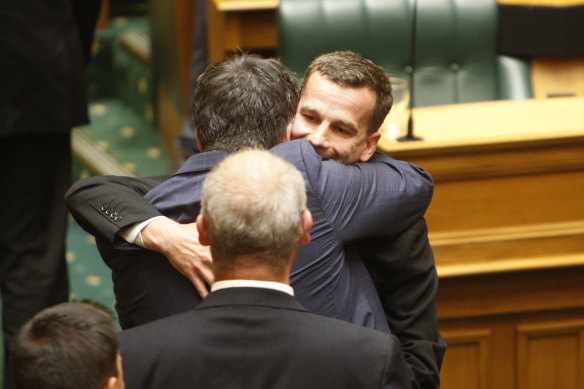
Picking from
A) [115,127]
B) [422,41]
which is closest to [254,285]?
[422,41]

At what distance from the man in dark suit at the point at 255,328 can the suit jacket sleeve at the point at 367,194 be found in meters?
0.23

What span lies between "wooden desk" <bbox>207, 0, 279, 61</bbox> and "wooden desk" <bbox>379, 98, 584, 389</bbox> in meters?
1.57

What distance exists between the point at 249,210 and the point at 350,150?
60 cm

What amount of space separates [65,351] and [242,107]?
62 cm

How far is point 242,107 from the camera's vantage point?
1.64 metres

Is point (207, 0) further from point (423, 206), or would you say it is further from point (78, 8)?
point (423, 206)

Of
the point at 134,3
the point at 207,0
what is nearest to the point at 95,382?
the point at 207,0

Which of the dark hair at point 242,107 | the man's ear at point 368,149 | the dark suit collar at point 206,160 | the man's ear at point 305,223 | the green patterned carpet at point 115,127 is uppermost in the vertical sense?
the dark hair at point 242,107

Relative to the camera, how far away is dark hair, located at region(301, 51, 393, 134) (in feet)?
6.15

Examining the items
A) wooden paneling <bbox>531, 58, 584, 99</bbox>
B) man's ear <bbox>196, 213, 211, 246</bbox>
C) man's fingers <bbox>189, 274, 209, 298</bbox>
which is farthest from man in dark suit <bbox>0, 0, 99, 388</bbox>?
wooden paneling <bbox>531, 58, 584, 99</bbox>

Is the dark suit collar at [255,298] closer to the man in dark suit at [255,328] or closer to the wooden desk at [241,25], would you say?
the man in dark suit at [255,328]

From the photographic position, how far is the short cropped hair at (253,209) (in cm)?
136

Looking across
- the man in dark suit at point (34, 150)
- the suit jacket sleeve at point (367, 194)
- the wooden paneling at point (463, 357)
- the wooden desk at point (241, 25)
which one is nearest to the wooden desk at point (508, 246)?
the wooden paneling at point (463, 357)

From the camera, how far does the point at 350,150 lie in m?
1.91
